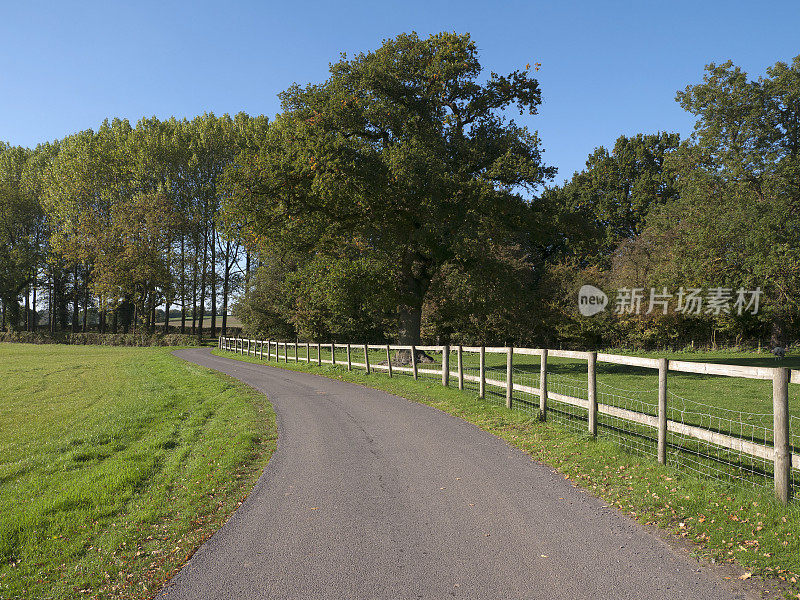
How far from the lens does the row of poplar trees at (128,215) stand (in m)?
49.7

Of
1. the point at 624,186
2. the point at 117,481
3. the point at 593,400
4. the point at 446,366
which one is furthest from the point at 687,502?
the point at 624,186

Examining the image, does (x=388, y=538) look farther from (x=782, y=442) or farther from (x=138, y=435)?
(x=138, y=435)

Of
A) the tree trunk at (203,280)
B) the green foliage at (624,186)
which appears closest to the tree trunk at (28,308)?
the tree trunk at (203,280)

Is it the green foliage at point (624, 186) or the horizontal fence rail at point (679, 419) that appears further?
the green foliage at point (624, 186)

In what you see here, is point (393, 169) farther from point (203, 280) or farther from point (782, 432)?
point (203, 280)

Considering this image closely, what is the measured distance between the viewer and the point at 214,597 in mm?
3750

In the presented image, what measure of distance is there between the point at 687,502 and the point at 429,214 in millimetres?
17096

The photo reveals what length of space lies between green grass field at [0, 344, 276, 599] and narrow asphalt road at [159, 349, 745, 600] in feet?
1.44

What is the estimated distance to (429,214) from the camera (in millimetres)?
21344

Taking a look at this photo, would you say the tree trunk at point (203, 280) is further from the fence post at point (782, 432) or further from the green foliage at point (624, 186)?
the fence post at point (782, 432)

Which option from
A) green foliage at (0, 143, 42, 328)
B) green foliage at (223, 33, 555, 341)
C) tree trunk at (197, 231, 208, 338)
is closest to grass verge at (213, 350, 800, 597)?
green foliage at (223, 33, 555, 341)

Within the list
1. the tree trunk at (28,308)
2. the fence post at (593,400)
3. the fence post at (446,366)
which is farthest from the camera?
the tree trunk at (28,308)

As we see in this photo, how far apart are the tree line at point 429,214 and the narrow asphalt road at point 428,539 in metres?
14.0

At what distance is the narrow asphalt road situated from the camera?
3.80 metres
